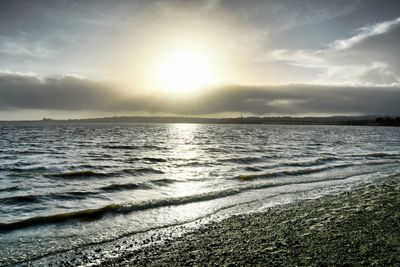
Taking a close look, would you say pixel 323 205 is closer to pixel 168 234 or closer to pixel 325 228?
pixel 325 228

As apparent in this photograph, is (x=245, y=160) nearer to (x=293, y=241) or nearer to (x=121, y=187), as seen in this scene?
(x=121, y=187)

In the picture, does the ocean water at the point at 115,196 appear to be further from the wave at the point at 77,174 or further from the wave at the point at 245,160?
the wave at the point at 245,160

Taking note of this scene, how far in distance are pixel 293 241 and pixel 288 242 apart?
156mm

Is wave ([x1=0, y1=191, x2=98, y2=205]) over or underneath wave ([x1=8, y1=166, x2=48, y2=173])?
over

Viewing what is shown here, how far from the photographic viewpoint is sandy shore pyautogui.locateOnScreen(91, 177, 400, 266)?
6975 mm

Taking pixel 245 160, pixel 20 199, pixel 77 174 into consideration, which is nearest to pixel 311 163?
pixel 245 160

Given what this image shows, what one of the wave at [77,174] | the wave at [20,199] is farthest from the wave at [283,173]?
the wave at [20,199]

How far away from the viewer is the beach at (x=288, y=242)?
696cm

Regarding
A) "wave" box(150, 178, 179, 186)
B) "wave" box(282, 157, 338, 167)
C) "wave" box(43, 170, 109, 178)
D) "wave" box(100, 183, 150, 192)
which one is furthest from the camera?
"wave" box(282, 157, 338, 167)

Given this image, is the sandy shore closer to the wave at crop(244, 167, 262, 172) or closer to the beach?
the beach

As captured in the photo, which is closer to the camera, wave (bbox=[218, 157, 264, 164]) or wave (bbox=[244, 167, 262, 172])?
wave (bbox=[244, 167, 262, 172])

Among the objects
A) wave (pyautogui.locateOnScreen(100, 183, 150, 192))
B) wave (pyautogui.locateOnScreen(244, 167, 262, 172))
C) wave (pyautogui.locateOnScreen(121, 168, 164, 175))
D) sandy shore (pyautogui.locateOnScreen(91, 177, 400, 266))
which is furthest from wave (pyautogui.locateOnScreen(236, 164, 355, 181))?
sandy shore (pyautogui.locateOnScreen(91, 177, 400, 266))

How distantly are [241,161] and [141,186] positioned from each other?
48.1ft

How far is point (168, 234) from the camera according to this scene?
32.0 ft
